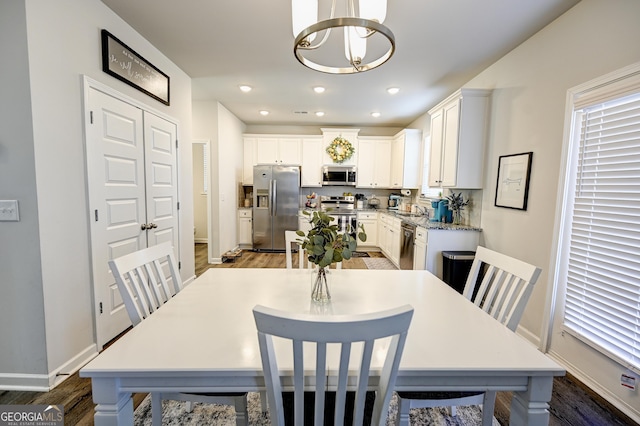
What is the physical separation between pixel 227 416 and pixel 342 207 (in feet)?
15.2

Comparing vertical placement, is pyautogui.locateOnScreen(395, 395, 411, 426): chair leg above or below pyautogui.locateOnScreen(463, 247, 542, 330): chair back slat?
below

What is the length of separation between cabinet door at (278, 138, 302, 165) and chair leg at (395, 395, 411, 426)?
5.11 meters

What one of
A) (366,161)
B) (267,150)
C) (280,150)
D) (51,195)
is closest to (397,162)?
(366,161)

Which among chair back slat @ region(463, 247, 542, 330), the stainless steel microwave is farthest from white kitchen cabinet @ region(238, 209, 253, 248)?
chair back slat @ region(463, 247, 542, 330)

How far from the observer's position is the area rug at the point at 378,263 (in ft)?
15.4

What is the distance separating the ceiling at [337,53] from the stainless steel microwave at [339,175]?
1525 mm

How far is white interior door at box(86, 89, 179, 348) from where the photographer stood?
2133 millimetres

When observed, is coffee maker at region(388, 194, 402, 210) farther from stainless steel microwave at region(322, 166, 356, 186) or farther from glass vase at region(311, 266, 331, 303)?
glass vase at region(311, 266, 331, 303)

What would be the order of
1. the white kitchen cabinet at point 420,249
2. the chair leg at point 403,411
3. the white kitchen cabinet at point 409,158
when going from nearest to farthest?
the chair leg at point 403,411 < the white kitchen cabinet at point 420,249 < the white kitchen cabinet at point 409,158

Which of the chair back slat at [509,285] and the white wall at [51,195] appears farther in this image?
the white wall at [51,195]

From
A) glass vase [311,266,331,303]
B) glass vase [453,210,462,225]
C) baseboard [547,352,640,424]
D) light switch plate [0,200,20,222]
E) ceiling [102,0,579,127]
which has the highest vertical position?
ceiling [102,0,579,127]

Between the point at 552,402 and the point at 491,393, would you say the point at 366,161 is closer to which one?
the point at 552,402

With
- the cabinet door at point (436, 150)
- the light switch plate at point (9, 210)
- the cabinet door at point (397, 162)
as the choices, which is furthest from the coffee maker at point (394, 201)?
the light switch plate at point (9, 210)

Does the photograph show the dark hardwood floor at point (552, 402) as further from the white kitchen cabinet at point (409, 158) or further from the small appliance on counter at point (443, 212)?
the white kitchen cabinet at point (409, 158)
